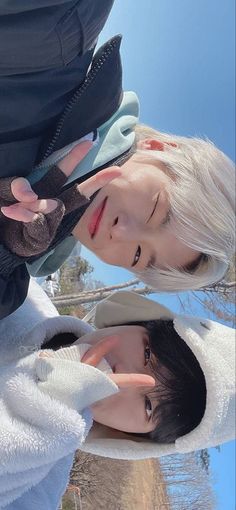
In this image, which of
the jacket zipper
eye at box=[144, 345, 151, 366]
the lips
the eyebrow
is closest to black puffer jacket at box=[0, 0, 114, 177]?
the jacket zipper

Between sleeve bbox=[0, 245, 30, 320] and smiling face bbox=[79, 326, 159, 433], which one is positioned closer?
sleeve bbox=[0, 245, 30, 320]

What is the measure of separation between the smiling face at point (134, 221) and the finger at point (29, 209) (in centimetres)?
48

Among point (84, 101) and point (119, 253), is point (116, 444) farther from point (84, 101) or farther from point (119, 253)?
point (84, 101)

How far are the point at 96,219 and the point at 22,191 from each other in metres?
0.49

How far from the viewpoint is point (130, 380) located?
160 centimetres

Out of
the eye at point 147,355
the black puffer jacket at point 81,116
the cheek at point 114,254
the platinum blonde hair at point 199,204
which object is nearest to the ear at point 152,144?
the platinum blonde hair at point 199,204

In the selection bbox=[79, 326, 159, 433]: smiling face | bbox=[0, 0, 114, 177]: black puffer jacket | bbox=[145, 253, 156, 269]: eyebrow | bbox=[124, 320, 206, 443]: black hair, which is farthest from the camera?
bbox=[145, 253, 156, 269]: eyebrow

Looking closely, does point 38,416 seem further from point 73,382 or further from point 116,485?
point 116,485

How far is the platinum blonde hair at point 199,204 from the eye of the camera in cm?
184

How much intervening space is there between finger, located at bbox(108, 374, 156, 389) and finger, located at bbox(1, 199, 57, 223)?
56cm

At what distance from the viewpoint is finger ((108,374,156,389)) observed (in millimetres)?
1591

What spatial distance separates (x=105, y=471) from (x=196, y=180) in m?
9.99

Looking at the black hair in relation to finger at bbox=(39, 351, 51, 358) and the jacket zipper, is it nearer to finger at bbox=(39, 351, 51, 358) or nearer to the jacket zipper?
finger at bbox=(39, 351, 51, 358)

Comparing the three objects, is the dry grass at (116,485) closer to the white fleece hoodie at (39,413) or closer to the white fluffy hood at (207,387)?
the white fluffy hood at (207,387)
